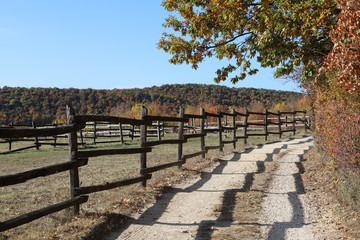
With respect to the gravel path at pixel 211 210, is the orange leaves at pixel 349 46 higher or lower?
higher

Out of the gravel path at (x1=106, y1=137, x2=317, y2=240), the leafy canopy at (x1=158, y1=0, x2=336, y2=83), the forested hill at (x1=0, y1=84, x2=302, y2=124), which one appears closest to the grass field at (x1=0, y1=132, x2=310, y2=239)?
the gravel path at (x1=106, y1=137, x2=317, y2=240)

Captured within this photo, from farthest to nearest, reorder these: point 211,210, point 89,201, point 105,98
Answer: point 105,98 < point 89,201 < point 211,210

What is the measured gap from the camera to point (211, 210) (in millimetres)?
7344

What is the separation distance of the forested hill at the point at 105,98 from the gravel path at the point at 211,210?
6190cm

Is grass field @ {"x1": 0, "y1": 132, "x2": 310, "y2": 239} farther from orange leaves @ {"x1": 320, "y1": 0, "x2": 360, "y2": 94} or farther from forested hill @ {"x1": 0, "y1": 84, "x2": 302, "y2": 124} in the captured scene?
forested hill @ {"x1": 0, "y1": 84, "x2": 302, "y2": 124}

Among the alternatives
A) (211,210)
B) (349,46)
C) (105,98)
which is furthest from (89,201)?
(105,98)

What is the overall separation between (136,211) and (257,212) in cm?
231

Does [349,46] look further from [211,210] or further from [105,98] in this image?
[105,98]

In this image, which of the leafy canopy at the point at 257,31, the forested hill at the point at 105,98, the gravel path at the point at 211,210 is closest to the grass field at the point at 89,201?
the gravel path at the point at 211,210

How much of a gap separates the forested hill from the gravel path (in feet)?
203

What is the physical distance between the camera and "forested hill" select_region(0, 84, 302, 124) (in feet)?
256

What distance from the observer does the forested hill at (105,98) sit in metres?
78.0

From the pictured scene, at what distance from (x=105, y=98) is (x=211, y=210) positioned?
82340 millimetres

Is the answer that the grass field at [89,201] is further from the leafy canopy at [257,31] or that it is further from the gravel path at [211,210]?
the leafy canopy at [257,31]
